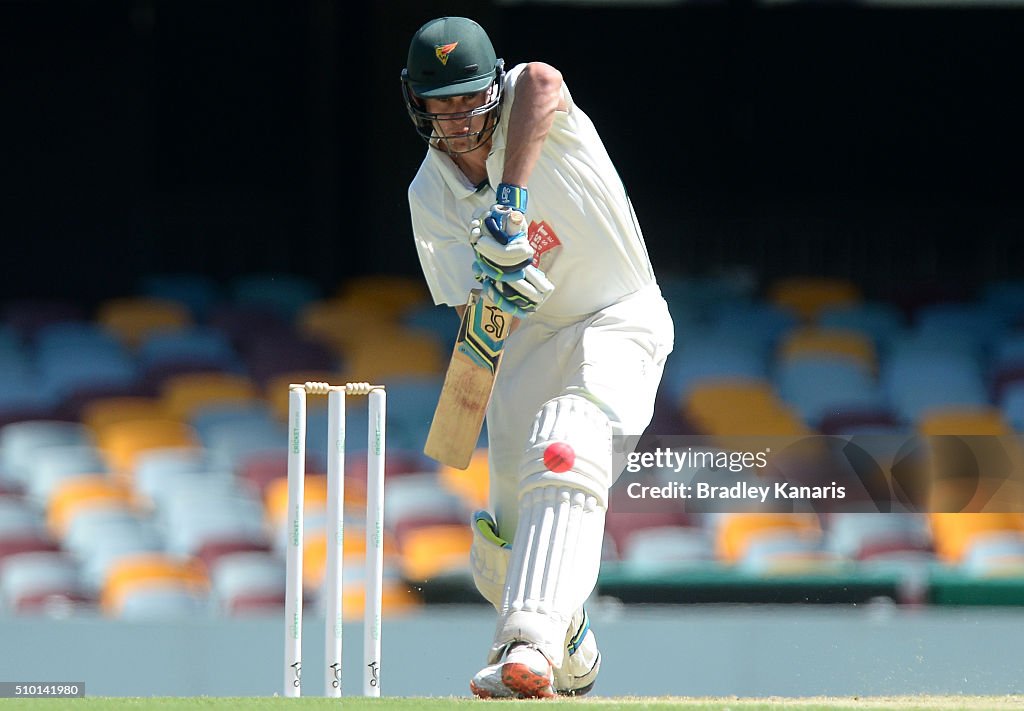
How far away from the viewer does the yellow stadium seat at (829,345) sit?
22.5ft

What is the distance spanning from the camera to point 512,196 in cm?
308

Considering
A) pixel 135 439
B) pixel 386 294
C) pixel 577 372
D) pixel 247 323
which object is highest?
pixel 386 294

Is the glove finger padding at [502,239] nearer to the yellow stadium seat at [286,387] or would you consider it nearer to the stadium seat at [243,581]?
the stadium seat at [243,581]

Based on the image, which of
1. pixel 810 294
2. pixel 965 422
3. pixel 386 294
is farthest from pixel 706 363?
pixel 386 294

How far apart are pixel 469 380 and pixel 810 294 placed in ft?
13.6

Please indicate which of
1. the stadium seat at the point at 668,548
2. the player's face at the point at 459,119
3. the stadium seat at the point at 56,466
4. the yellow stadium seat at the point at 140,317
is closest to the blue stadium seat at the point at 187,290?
the yellow stadium seat at the point at 140,317

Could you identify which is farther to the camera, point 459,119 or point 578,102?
point 578,102

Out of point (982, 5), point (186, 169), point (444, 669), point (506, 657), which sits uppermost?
point (982, 5)

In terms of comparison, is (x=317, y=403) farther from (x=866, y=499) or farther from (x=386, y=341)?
(x=866, y=499)

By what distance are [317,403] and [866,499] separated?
2.09 m

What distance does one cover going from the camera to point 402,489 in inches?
235

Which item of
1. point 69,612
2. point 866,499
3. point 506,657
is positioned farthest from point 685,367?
point 506,657

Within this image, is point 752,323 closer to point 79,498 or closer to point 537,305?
point 79,498

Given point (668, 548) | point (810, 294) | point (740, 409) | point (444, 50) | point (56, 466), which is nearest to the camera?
point (444, 50)
